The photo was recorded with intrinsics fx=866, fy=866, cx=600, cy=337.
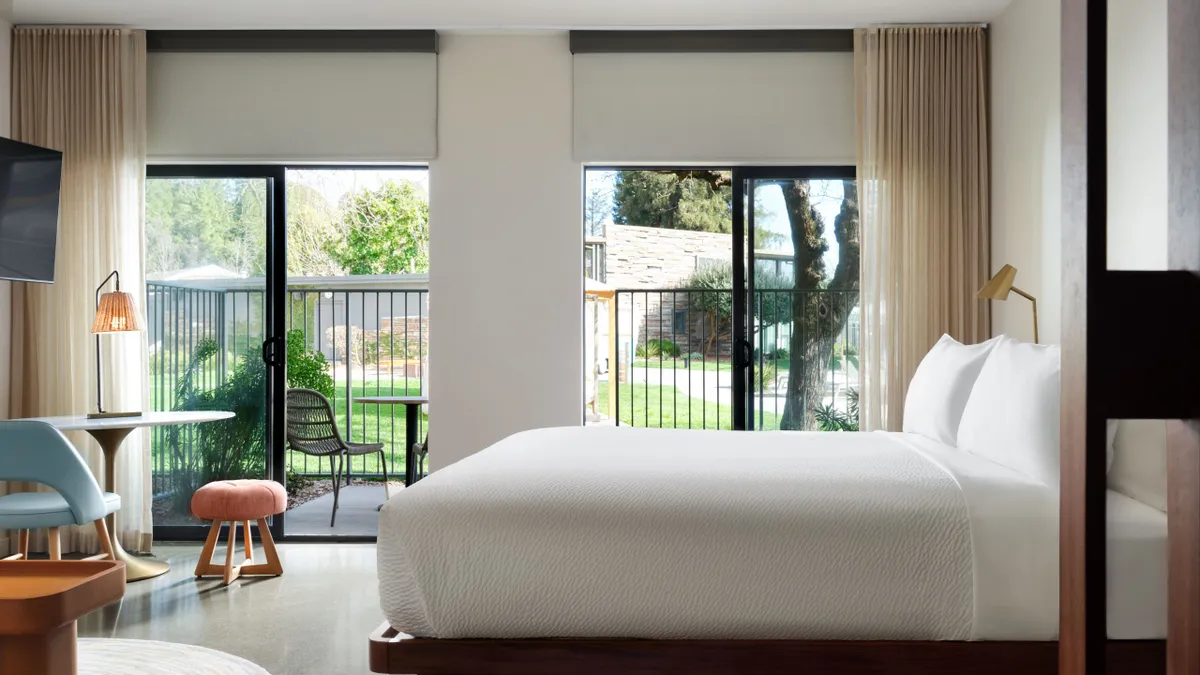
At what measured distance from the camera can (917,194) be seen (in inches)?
180

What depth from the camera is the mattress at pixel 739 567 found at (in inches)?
75.6

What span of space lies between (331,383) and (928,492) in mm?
5447

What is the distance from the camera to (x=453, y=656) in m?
1.94

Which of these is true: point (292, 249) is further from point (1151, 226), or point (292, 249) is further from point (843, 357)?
point (1151, 226)

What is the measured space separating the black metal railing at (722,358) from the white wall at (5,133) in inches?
142

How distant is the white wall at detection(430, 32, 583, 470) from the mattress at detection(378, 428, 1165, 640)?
9.02 ft

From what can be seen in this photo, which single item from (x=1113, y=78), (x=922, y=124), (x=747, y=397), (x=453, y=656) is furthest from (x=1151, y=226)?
(x=453, y=656)

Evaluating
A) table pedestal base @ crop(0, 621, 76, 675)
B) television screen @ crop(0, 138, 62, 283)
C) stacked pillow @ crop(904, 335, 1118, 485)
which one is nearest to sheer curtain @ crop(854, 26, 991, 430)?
stacked pillow @ crop(904, 335, 1118, 485)

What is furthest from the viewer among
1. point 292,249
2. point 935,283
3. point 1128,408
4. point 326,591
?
point 292,249

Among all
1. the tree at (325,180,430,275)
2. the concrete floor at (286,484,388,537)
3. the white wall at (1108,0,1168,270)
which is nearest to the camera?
the white wall at (1108,0,1168,270)

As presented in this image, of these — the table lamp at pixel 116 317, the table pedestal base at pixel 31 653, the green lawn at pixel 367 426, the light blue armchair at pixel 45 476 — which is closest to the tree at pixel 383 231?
the green lawn at pixel 367 426

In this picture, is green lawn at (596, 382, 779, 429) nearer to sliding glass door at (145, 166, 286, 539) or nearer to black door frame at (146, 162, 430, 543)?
black door frame at (146, 162, 430, 543)

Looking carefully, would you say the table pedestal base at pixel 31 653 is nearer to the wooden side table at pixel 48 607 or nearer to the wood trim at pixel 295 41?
the wooden side table at pixel 48 607

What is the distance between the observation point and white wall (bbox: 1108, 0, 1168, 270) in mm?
2842
